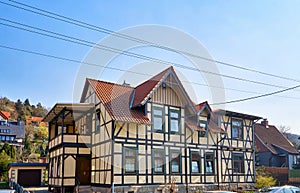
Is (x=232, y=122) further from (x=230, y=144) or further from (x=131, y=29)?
(x=131, y=29)

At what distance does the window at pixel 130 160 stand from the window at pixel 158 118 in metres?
2.44

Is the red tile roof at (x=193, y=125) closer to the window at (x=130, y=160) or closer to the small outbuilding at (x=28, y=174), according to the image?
Result: the window at (x=130, y=160)

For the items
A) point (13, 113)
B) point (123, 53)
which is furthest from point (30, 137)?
point (123, 53)

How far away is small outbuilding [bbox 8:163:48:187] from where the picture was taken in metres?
33.2

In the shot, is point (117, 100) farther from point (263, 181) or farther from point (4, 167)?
point (4, 167)

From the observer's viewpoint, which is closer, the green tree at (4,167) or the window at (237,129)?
the window at (237,129)

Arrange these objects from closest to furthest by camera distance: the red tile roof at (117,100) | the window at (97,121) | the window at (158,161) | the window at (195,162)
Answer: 1. the red tile roof at (117,100)
2. the window at (158,161)
3. the window at (97,121)
4. the window at (195,162)

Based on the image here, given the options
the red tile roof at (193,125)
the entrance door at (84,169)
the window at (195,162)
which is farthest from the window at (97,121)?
the window at (195,162)

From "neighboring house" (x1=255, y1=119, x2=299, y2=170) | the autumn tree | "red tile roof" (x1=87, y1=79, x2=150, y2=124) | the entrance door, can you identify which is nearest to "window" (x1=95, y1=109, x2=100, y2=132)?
"red tile roof" (x1=87, y1=79, x2=150, y2=124)

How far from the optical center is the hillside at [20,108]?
89325 mm

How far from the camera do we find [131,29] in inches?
652

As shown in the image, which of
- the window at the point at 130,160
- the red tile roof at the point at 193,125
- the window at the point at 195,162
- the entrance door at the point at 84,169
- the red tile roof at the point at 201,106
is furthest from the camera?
the red tile roof at the point at 201,106

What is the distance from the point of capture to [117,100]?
72.0ft

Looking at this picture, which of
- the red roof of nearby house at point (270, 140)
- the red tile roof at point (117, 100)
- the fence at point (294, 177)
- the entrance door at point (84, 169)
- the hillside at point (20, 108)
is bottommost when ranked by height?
the fence at point (294, 177)
